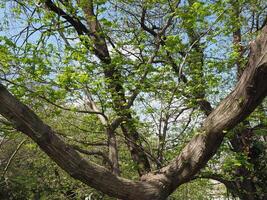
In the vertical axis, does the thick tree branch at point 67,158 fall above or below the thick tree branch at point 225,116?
below

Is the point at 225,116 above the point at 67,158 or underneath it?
above

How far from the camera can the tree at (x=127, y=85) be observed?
4285mm

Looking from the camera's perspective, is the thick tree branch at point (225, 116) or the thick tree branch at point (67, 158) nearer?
the thick tree branch at point (67, 158)

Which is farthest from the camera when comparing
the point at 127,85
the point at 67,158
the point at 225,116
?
the point at 127,85

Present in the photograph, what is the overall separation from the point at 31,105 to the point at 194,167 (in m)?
2.75

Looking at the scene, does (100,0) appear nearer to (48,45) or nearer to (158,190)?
(48,45)

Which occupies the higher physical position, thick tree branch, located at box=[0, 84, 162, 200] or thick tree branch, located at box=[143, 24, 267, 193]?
thick tree branch, located at box=[143, 24, 267, 193]

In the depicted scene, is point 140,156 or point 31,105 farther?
point 140,156

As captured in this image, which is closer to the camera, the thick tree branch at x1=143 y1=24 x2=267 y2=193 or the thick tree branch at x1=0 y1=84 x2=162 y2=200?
the thick tree branch at x1=0 y1=84 x2=162 y2=200

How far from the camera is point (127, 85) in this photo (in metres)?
6.07

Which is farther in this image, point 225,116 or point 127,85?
point 127,85

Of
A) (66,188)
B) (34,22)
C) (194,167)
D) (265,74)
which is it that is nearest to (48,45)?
(34,22)

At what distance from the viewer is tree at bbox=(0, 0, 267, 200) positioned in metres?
4.29

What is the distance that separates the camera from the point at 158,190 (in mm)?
5051
